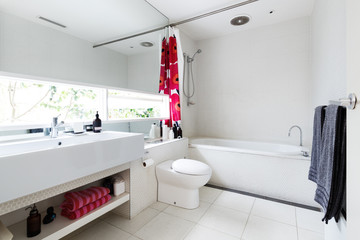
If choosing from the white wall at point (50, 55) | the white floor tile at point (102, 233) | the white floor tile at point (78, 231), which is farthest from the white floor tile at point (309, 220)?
the white wall at point (50, 55)

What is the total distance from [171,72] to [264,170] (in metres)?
1.76

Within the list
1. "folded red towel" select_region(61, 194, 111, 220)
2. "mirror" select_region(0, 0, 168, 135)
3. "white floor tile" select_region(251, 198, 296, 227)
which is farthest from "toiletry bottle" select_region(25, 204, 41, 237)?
"white floor tile" select_region(251, 198, 296, 227)

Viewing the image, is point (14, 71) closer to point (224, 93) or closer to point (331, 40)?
point (331, 40)

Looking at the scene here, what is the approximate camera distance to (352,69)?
2.00 ft

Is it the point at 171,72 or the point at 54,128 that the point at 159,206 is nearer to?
the point at 54,128

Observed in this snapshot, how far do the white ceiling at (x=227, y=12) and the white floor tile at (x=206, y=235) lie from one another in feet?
8.28

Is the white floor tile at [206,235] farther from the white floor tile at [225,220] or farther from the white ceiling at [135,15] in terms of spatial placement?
the white ceiling at [135,15]

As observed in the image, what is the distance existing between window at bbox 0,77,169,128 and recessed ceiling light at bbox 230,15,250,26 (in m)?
1.75

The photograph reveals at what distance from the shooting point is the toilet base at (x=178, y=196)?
6.08 ft

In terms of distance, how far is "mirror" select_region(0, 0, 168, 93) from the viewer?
42.9 inches

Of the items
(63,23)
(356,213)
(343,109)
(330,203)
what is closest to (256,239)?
(330,203)

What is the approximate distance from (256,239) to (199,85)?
8.17ft

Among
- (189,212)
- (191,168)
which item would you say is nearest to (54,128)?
(191,168)

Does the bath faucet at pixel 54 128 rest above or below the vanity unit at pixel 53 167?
above
